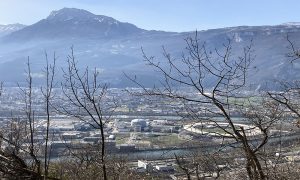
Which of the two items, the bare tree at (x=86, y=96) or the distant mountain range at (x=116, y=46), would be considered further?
the distant mountain range at (x=116, y=46)

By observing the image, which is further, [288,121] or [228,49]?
[288,121]

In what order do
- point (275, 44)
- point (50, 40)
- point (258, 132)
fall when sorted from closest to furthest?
point (258, 132) < point (275, 44) < point (50, 40)

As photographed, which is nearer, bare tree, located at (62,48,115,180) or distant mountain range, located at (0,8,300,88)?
bare tree, located at (62,48,115,180)

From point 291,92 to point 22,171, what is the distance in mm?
2666

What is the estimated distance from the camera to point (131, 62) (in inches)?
5758

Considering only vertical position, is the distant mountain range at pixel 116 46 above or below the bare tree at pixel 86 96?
below

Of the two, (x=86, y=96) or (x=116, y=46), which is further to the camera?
(x=116, y=46)

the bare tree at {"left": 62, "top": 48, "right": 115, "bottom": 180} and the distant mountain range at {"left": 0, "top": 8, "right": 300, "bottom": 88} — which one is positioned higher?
the bare tree at {"left": 62, "top": 48, "right": 115, "bottom": 180}

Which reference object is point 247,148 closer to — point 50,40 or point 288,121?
point 288,121

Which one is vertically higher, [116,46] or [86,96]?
[86,96]

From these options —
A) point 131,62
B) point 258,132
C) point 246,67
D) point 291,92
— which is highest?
point 246,67

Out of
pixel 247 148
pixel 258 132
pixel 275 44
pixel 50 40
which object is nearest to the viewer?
pixel 247 148

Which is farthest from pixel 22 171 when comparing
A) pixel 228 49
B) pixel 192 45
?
pixel 228 49

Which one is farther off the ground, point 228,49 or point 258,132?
point 228,49
